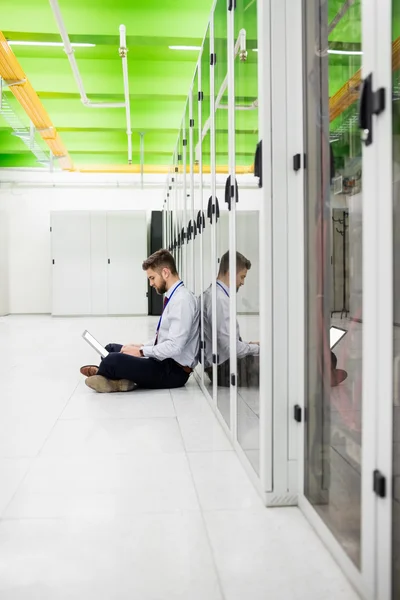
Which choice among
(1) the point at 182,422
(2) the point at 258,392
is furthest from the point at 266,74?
(1) the point at 182,422

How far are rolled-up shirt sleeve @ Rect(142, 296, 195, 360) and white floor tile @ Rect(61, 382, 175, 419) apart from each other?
33 cm

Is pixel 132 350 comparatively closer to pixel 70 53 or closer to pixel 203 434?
pixel 203 434

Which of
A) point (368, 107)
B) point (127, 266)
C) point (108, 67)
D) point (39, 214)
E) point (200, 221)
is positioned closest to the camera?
point (368, 107)

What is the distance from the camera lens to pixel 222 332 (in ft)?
12.2

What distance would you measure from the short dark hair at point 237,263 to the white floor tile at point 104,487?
3.39 ft

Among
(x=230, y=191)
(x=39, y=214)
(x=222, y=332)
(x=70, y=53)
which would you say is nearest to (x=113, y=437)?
(x=222, y=332)

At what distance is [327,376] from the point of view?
1936 mm

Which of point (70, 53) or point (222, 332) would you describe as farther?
point (70, 53)

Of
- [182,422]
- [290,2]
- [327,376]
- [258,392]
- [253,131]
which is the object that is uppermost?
[290,2]

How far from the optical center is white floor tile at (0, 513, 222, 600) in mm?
1566

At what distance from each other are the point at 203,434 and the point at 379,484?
1.91 m

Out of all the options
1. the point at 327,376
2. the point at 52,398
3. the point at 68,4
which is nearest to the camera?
the point at 327,376

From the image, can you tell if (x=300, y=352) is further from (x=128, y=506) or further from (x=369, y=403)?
(x=128, y=506)

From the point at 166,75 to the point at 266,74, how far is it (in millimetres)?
6915
